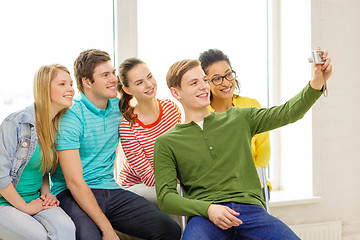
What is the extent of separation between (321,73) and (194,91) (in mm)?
535

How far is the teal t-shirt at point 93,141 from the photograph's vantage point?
2.12m

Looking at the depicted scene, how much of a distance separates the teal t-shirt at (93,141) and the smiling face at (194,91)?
1.32ft

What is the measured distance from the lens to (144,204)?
2.13m

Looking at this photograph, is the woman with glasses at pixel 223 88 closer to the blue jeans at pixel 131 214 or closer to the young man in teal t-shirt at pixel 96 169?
the young man in teal t-shirt at pixel 96 169

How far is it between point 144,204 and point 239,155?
0.52m

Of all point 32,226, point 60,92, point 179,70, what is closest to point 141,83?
point 179,70

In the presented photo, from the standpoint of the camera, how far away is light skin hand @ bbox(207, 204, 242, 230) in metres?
1.66

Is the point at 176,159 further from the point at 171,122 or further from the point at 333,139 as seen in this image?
the point at 333,139

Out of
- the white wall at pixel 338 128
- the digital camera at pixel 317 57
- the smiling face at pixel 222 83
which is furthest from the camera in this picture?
the white wall at pixel 338 128

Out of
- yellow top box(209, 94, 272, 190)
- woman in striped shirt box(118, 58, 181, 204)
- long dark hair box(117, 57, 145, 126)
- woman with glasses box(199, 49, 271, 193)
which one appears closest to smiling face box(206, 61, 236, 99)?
woman with glasses box(199, 49, 271, 193)

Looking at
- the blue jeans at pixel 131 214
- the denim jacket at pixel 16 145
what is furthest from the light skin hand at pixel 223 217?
the denim jacket at pixel 16 145

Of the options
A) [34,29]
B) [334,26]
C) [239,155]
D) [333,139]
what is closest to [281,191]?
[333,139]

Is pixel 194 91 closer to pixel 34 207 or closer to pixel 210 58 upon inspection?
pixel 210 58

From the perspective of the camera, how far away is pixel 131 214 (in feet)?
6.84
